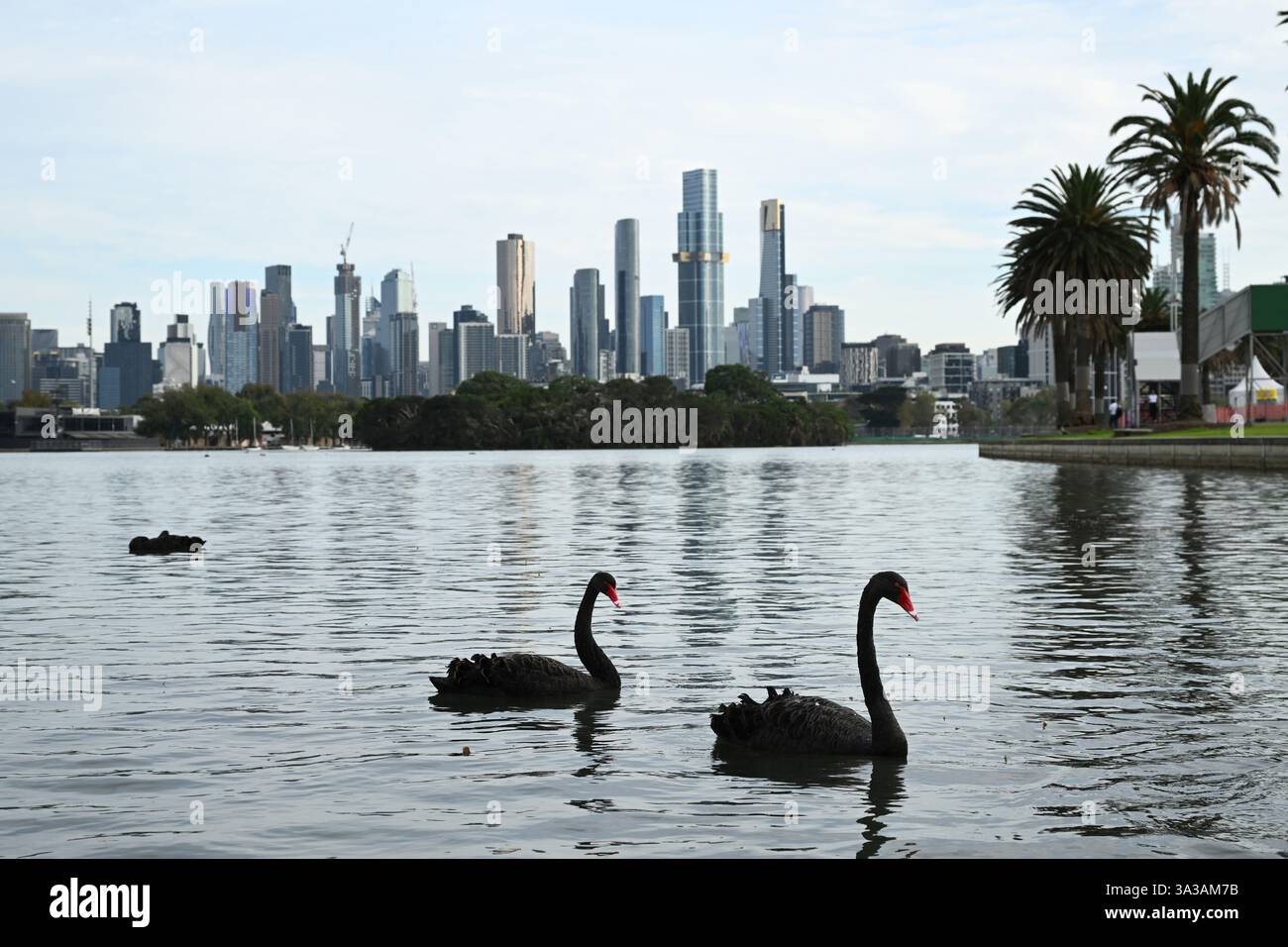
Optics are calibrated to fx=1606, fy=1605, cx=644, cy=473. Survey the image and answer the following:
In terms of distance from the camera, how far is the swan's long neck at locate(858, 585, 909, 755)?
1134 centimetres

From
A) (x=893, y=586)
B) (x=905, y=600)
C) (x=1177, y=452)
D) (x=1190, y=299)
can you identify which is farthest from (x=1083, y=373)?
(x=905, y=600)

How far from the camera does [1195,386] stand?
245 feet

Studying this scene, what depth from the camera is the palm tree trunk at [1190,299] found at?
69.4 m

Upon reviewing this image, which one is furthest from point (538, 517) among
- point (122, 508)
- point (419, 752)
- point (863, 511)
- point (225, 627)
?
point (419, 752)

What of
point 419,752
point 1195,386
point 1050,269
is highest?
point 1050,269

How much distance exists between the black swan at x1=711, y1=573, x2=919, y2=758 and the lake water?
0.65ft

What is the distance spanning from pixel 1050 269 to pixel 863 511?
43.9 meters

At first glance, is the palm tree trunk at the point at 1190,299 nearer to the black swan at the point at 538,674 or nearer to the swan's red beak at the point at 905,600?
the black swan at the point at 538,674

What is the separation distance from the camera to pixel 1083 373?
93.8 metres

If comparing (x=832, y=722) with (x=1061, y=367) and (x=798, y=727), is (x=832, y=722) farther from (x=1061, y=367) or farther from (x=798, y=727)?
(x=1061, y=367)

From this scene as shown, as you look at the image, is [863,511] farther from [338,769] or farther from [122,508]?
[338,769]

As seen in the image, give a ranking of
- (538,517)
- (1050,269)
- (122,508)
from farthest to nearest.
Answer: (1050,269)
(122,508)
(538,517)

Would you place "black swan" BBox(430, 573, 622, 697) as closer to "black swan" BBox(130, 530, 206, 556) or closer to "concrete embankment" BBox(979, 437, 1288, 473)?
"black swan" BBox(130, 530, 206, 556)
